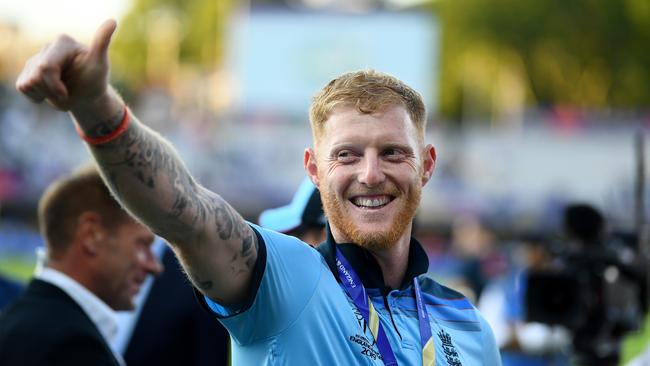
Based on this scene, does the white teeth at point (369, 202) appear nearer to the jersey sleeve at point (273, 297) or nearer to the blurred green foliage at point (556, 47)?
the jersey sleeve at point (273, 297)

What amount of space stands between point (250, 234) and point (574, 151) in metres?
33.7

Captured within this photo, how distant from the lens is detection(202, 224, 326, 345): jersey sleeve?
8.63 ft

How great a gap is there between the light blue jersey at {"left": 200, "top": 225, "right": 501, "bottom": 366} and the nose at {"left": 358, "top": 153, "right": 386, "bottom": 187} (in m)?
0.18

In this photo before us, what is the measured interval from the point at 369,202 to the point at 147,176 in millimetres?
668

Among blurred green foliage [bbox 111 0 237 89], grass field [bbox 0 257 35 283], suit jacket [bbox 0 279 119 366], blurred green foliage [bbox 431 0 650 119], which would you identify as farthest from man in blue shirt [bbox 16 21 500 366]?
blurred green foliage [bbox 111 0 237 89]

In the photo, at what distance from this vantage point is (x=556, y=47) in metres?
54.6

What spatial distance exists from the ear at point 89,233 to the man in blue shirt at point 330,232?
1500mm

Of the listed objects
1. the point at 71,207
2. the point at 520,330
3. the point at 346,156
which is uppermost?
the point at 346,156

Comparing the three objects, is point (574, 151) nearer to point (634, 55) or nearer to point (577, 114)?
point (577, 114)

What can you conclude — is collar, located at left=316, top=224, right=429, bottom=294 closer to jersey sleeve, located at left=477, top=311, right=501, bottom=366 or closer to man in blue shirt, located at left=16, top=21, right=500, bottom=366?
man in blue shirt, located at left=16, top=21, right=500, bottom=366

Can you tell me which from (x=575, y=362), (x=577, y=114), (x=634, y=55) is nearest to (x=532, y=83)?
(x=634, y=55)

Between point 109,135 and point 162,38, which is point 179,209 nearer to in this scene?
point 109,135

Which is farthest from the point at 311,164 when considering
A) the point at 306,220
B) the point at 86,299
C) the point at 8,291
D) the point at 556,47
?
the point at 556,47

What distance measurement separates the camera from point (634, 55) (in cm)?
5253
